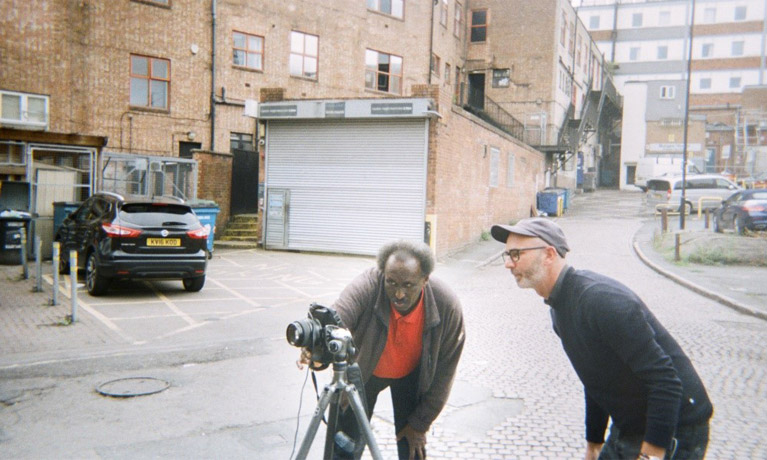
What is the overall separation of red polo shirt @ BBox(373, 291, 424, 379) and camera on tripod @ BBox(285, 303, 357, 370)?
1.65ft

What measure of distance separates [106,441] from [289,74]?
22907mm

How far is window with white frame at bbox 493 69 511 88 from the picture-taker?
1517 inches

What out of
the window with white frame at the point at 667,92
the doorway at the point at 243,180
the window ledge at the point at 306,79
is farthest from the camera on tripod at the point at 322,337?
the window with white frame at the point at 667,92

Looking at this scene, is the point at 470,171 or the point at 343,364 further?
the point at 470,171

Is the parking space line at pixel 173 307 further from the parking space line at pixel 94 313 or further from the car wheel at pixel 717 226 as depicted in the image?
the car wheel at pixel 717 226

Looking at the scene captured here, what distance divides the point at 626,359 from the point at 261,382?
4.55 metres

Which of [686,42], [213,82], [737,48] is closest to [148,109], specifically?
[213,82]

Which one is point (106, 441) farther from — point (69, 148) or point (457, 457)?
point (69, 148)

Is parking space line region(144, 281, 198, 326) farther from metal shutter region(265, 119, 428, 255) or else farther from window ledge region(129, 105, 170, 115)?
window ledge region(129, 105, 170, 115)

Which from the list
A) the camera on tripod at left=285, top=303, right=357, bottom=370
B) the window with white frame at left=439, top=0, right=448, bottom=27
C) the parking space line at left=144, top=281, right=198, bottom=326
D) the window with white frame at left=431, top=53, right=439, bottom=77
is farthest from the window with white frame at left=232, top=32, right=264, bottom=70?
the camera on tripod at left=285, top=303, right=357, bottom=370

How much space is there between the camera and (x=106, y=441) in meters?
4.61

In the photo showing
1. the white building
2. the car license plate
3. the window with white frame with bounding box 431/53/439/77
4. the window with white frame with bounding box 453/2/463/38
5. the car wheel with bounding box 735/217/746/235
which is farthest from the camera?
the white building

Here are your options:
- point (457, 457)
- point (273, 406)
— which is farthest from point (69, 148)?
point (457, 457)

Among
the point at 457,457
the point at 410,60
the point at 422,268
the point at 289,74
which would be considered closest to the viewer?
the point at 422,268
